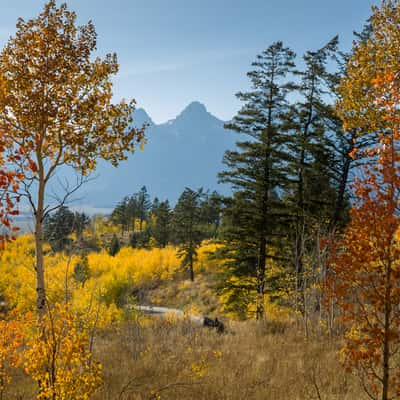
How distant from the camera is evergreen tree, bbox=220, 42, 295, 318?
16.5 m

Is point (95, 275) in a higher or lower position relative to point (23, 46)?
lower

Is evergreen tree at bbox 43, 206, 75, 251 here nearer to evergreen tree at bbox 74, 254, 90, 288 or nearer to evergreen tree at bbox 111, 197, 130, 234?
evergreen tree at bbox 74, 254, 90, 288

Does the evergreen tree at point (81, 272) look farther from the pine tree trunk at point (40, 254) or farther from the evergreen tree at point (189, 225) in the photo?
the evergreen tree at point (189, 225)

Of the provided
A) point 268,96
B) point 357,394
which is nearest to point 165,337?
point 357,394

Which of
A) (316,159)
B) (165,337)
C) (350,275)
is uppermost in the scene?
(316,159)

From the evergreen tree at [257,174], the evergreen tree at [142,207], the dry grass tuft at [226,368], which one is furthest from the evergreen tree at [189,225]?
the evergreen tree at [142,207]

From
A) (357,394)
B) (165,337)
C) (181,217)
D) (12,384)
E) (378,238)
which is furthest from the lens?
(181,217)

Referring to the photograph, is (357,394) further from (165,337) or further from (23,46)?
(23,46)

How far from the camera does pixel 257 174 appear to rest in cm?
1683

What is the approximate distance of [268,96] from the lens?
1670 cm

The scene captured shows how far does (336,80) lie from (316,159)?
371 cm

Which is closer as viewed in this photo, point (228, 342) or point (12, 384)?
point (12, 384)

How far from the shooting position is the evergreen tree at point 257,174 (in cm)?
1652

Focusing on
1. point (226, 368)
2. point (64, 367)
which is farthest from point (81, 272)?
point (64, 367)
